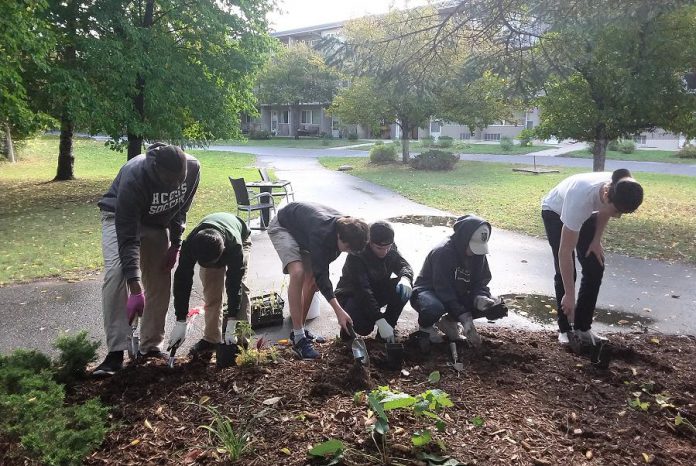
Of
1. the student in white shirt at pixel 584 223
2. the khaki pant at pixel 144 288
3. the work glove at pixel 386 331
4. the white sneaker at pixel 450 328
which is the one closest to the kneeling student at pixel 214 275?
the khaki pant at pixel 144 288

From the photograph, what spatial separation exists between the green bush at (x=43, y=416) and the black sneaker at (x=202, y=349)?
910mm

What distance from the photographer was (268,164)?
2442 centimetres

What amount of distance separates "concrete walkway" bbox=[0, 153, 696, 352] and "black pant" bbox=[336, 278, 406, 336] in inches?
25.9

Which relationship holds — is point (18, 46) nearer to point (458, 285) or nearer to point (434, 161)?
point (458, 285)

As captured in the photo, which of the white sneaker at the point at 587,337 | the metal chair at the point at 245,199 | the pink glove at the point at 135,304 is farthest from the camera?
the metal chair at the point at 245,199

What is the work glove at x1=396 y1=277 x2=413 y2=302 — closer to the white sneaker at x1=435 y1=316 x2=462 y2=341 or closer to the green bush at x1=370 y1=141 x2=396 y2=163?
the white sneaker at x1=435 y1=316 x2=462 y2=341

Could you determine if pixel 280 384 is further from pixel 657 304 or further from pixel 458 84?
pixel 657 304

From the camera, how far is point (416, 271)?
7.11 m

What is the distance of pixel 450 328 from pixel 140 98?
1150 centimetres

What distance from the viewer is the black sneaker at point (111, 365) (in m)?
3.57

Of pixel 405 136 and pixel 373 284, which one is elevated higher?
pixel 405 136

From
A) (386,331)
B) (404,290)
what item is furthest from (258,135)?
(386,331)

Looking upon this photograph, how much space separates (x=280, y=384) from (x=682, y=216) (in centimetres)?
1103

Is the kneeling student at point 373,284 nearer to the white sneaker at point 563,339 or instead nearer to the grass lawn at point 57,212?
the white sneaker at point 563,339
